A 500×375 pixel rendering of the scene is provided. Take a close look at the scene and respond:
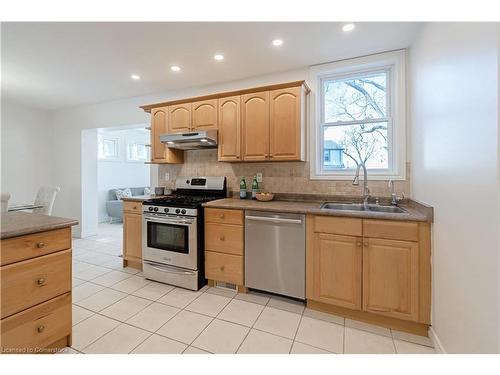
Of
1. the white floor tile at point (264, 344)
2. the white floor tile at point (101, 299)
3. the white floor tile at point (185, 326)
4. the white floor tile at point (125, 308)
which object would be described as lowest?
the white floor tile at point (264, 344)

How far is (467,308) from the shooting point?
1.26 meters

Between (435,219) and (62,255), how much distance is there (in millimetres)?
2558

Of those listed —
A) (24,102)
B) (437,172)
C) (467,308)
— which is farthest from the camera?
(24,102)

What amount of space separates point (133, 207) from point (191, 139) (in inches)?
46.2

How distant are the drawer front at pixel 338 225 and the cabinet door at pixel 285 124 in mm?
790

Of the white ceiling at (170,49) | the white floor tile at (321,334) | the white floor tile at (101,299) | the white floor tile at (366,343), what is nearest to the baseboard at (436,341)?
the white floor tile at (366,343)

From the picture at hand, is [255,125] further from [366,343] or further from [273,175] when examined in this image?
[366,343]

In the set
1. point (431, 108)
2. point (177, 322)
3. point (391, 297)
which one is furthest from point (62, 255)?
point (431, 108)

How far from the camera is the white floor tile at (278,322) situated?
1.86 meters

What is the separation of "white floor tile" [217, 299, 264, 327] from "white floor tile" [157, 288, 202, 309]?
1.33 feet

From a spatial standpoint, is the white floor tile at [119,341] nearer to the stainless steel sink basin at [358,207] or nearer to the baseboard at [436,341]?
the stainless steel sink basin at [358,207]

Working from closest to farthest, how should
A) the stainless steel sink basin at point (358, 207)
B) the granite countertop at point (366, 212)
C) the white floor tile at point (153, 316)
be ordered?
the granite countertop at point (366, 212) → the white floor tile at point (153, 316) → the stainless steel sink basin at point (358, 207)

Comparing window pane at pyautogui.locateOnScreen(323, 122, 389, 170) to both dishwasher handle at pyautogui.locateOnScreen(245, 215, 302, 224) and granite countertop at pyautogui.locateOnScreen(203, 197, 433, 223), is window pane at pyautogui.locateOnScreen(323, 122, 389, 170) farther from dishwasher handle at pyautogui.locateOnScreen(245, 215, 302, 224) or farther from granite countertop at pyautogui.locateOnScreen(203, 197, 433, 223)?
dishwasher handle at pyautogui.locateOnScreen(245, 215, 302, 224)
